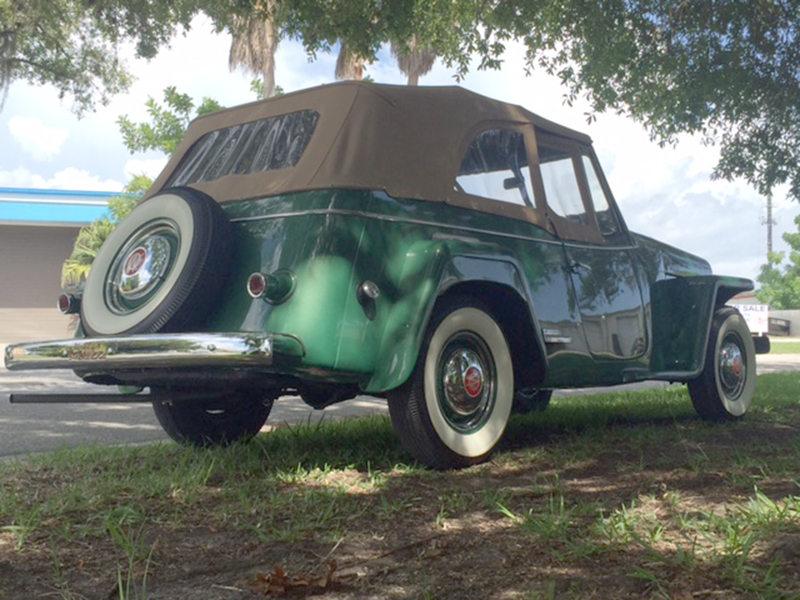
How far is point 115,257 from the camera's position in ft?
15.8

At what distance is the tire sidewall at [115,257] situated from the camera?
4324 mm

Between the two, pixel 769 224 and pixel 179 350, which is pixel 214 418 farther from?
pixel 769 224

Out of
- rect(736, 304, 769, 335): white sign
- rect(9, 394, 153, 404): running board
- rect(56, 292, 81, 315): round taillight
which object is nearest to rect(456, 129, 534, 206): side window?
rect(9, 394, 153, 404): running board

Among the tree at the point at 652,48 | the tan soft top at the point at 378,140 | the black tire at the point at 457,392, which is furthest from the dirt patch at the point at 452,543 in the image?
the tree at the point at 652,48

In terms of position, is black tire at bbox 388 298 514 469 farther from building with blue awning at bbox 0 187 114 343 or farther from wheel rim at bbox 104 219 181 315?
building with blue awning at bbox 0 187 114 343

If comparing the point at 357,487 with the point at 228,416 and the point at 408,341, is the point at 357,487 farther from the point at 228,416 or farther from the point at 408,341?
the point at 228,416

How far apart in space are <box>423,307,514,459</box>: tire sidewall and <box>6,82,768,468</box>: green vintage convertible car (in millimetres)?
10

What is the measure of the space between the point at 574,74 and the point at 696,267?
4.88 metres

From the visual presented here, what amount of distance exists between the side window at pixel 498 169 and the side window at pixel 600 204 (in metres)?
0.85

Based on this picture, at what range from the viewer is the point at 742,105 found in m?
10.8

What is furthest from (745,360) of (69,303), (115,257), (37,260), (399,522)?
(37,260)

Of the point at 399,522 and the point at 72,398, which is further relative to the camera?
the point at 72,398

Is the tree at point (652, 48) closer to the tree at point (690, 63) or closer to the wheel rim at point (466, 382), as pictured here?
the tree at point (690, 63)

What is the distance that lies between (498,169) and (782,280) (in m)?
50.9
